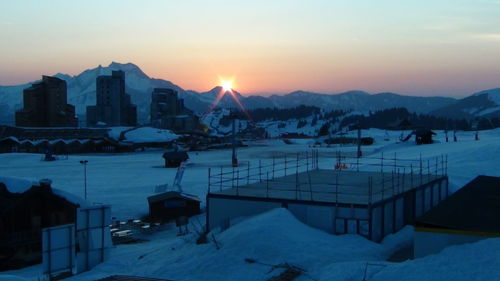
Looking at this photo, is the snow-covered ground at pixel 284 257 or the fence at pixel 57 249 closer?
the snow-covered ground at pixel 284 257

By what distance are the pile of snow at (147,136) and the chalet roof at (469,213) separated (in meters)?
91.9

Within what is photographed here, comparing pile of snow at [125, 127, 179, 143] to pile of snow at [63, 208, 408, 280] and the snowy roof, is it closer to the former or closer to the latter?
the snowy roof

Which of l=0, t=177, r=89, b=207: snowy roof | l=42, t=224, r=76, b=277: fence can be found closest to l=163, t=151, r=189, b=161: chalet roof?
l=0, t=177, r=89, b=207: snowy roof

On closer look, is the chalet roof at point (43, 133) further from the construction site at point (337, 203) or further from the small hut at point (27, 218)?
the construction site at point (337, 203)

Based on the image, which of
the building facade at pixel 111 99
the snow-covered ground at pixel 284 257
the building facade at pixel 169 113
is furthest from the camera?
the building facade at pixel 111 99

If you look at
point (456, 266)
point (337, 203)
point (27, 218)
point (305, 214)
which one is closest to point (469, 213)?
point (456, 266)

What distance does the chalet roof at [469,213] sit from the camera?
14.2 m

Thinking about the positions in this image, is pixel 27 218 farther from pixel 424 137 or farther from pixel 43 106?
pixel 43 106

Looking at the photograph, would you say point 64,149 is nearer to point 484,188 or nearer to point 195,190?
point 195,190

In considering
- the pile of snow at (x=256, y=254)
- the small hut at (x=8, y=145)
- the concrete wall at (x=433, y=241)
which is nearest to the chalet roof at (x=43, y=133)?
the small hut at (x=8, y=145)

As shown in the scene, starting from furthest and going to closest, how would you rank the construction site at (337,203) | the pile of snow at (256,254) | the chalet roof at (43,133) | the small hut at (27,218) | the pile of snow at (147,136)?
the pile of snow at (147,136) → the chalet roof at (43,133) → the small hut at (27,218) → the construction site at (337,203) → the pile of snow at (256,254)

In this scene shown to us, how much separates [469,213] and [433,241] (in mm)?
2134

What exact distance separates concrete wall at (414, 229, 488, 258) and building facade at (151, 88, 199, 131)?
492 ft

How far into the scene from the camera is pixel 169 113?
18550 cm
